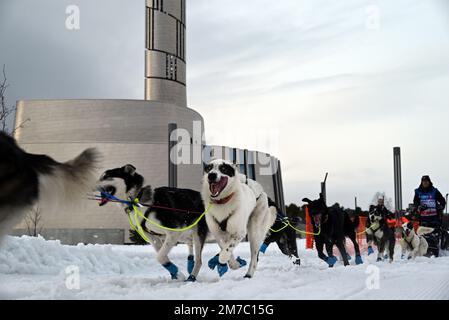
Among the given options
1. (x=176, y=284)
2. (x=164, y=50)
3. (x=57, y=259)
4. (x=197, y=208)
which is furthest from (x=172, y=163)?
(x=164, y=50)

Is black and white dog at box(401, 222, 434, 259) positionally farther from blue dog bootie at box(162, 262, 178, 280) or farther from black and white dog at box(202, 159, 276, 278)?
blue dog bootie at box(162, 262, 178, 280)

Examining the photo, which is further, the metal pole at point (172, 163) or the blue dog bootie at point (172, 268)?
the metal pole at point (172, 163)

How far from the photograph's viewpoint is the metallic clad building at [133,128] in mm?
35125

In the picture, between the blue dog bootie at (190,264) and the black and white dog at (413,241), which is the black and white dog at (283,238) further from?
the black and white dog at (413,241)

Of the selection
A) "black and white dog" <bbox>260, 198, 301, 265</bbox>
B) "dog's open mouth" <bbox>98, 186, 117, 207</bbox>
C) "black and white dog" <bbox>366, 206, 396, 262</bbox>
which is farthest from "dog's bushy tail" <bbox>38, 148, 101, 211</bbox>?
"black and white dog" <bbox>366, 206, 396, 262</bbox>

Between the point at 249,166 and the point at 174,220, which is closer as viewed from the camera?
the point at 174,220

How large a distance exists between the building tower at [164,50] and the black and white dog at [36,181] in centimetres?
3732

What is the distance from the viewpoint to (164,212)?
677 centimetres

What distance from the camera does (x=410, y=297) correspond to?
4613 millimetres

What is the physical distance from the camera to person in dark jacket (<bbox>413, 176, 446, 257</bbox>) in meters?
11.8

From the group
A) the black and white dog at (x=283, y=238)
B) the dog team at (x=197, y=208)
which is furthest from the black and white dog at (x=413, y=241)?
the black and white dog at (x=283, y=238)

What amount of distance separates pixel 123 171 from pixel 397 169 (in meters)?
11.8
